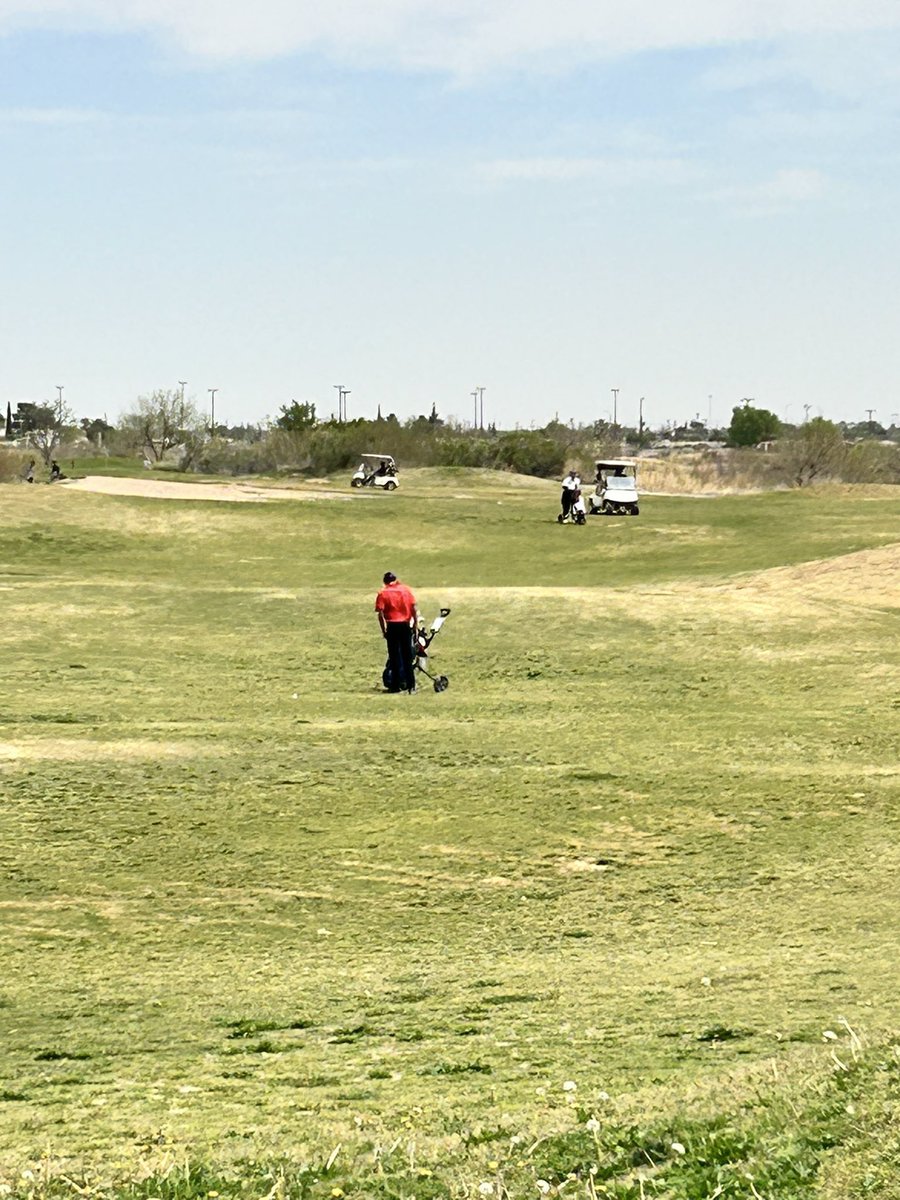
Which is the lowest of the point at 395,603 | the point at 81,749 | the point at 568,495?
the point at 81,749

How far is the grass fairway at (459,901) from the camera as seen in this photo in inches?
314

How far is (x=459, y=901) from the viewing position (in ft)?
46.1

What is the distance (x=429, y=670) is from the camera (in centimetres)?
2639

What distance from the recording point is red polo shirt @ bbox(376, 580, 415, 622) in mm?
23438

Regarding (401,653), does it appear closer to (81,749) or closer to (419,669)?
(419,669)

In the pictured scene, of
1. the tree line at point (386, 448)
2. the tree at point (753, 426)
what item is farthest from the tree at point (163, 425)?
the tree at point (753, 426)

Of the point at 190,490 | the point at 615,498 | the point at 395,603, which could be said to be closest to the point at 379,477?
the point at 190,490

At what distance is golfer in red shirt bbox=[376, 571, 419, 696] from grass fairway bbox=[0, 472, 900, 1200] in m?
0.71

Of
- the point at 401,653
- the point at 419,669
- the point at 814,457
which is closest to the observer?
the point at 401,653

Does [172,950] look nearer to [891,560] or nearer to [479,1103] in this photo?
[479,1103]

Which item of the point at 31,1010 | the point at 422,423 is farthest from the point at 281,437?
the point at 31,1010

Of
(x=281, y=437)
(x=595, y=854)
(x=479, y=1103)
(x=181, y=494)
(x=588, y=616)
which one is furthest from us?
(x=281, y=437)

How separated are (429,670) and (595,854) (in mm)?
11123

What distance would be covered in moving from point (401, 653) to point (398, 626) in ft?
1.90
